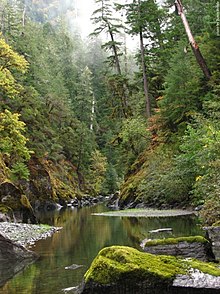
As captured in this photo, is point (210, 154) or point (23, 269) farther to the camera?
point (210, 154)

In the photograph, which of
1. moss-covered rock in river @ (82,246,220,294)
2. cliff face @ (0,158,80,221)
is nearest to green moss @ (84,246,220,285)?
moss-covered rock in river @ (82,246,220,294)

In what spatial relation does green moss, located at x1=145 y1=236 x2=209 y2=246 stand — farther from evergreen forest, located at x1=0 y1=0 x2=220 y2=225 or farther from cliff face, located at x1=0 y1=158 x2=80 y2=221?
cliff face, located at x1=0 y1=158 x2=80 y2=221

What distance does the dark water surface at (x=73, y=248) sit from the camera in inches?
341

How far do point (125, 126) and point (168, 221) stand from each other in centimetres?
1683

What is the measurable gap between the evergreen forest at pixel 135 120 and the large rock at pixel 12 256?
18.0 ft

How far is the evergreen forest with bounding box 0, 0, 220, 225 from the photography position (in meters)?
21.9

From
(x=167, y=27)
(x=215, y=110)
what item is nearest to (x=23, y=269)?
(x=215, y=110)

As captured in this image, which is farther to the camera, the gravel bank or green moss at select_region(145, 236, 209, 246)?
the gravel bank

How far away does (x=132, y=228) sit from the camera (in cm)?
1694

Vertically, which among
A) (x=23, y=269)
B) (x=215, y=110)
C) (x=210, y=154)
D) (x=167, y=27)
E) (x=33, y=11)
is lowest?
(x=23, y=269)

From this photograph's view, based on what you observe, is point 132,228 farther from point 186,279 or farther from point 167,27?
point 167,27

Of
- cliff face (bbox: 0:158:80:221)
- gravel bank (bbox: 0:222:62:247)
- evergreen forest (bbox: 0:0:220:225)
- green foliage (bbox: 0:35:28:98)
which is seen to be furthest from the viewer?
green foliage (bbox: 0:35:28:98)

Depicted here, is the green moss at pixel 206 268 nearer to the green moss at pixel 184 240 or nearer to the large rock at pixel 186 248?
the large rock at pixel 186 248

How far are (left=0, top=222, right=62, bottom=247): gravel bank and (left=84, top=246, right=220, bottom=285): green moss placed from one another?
7950 millimetres
